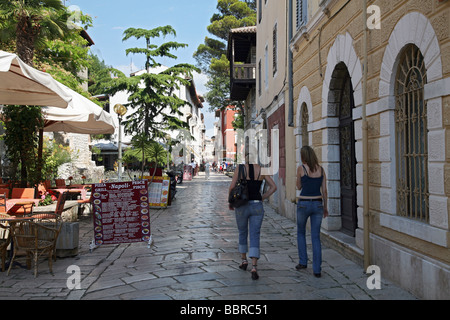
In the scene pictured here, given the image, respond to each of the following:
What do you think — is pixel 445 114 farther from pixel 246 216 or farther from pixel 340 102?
→ pixel 340 102

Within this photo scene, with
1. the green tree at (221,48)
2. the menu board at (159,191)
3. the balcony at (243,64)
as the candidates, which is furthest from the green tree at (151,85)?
the menu board at (159,191)

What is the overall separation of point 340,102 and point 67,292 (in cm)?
547

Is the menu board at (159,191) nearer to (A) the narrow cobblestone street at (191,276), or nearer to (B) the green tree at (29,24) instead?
(B) the green tree at (29,24)

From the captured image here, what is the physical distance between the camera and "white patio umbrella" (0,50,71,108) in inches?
226

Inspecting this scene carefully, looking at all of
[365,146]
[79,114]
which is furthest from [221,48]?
[365,146]

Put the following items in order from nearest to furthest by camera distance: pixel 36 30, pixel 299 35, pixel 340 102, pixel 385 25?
pixel 385 25 → pixel 340 102 → pixel 299 35 → pixel 36 30

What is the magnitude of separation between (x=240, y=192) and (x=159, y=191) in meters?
8.97

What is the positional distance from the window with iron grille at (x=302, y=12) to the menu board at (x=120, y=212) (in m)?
5.31

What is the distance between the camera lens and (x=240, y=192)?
5.41 metres

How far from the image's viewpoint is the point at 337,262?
627 centimetres

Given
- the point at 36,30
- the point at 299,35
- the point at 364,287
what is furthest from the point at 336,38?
the point at 36,30

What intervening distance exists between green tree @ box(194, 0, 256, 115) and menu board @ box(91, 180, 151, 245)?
83.9 feet

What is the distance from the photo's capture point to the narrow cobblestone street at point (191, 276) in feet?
15.4

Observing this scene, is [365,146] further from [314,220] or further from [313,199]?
[314,220]
